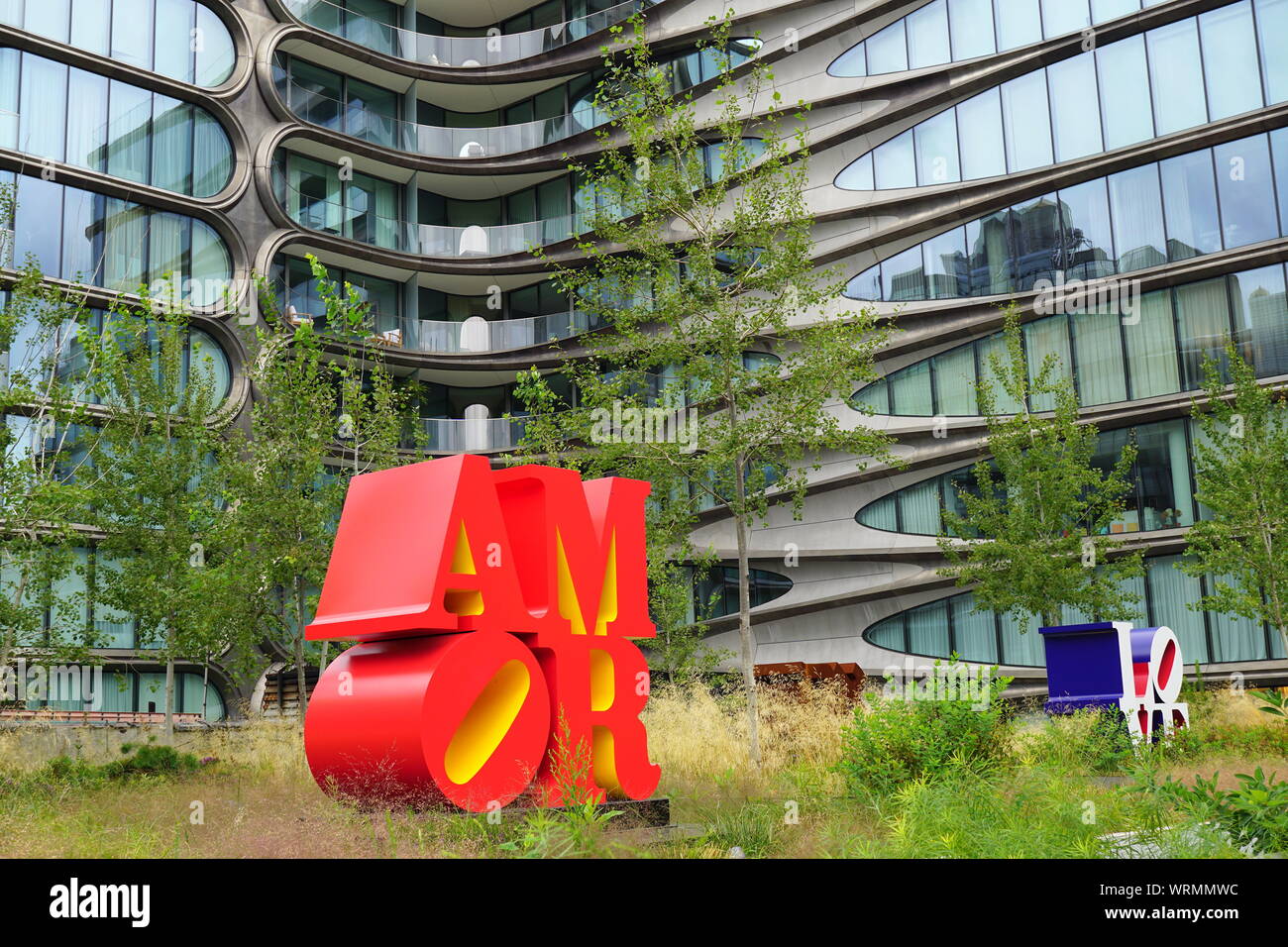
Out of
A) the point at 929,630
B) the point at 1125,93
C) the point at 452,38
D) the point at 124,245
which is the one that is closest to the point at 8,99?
the point at 124,245

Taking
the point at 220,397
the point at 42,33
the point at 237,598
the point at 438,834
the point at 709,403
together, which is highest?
the point at 42,33

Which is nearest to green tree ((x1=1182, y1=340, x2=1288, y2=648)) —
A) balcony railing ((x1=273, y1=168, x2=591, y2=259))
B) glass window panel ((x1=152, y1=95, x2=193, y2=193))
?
balcony railing ((x1=273, y1=168, x2=591, y2=259))

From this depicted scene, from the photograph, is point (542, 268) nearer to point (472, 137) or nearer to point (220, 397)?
point (472, 137)

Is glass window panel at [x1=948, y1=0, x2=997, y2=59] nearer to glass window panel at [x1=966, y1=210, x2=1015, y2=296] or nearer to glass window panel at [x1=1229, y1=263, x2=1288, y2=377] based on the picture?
glass window panel at [x1=966, y1=210, x2=1015, y2=296]

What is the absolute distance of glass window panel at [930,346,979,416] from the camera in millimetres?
32594

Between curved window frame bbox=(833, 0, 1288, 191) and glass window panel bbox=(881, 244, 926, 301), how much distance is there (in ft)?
6.86

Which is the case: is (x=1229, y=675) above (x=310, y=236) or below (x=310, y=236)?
below

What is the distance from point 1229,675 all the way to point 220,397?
2625 cm

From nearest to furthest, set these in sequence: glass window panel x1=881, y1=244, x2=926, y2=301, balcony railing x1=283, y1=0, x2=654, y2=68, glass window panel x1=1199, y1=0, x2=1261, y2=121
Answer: glass window panel x1=1199, y1=0, x2=1261, y2=121 < glass window panel x1=881, y1=244, x2=926, y2=301 < balcony railing x1=283, y1=0, x2=654, y2=68

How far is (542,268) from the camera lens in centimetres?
3819

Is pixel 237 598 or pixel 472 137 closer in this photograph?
pixel 237 598

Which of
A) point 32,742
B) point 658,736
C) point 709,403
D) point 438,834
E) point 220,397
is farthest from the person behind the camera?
point 220,397

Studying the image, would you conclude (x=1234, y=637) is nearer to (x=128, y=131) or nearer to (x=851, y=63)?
(x=851, y=63)
